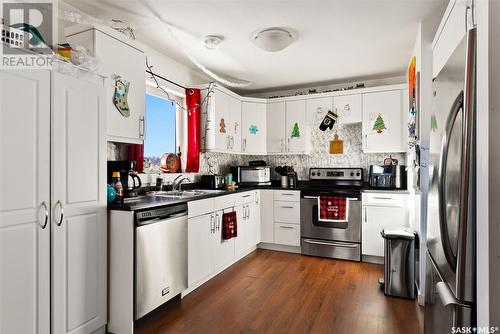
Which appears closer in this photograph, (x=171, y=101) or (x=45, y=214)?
(x=45, y=214)

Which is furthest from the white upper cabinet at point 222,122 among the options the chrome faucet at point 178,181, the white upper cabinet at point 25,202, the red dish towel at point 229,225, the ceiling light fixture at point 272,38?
the white upper cabinet at point 25,202

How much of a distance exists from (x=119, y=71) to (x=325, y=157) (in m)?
3.24

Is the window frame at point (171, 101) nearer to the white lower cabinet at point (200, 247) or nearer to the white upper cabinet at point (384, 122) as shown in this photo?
the white lower cabinet at point (200, 247)

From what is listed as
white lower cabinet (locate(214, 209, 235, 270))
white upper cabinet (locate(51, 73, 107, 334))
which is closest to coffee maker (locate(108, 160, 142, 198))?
white upper cabinet (locate(51, 73, 107, 334))

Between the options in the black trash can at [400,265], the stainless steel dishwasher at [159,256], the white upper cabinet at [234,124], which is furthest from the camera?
the white upper cabinet at [234,124]

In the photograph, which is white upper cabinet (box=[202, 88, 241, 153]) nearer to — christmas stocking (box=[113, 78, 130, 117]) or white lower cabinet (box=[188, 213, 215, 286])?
white lower cabinet (box=[188, 213, 215, 286])

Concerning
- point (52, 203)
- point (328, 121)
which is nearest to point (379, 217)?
point (328, 121)

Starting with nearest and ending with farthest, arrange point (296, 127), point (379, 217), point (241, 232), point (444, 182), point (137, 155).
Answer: point (444, 182) < point (137, 155) < point (379, 217) < point (241, 232) < point (296, 127)

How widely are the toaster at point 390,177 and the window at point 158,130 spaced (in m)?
2.73

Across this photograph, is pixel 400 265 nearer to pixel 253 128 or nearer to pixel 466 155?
pixel 466 155

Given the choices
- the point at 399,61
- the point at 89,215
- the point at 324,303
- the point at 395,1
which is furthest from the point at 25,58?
the point at 399,61

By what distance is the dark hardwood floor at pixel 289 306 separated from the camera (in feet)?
7.01

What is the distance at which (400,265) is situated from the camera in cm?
268

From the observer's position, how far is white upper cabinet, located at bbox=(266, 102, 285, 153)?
4559mm
